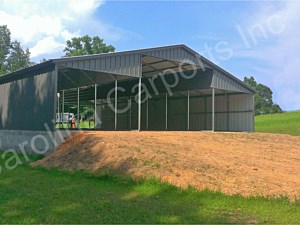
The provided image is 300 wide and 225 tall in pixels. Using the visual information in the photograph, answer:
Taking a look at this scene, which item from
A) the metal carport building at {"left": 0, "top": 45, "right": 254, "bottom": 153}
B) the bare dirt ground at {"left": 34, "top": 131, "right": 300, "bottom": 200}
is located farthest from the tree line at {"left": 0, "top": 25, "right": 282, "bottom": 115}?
the bare dirt ground at {"left": 34, "top": 131, "right": 300, "bottom": 200}

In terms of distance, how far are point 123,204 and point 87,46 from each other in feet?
207

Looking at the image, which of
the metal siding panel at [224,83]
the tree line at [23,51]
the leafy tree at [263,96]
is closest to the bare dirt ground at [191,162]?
the metal siding panel at [224,83]

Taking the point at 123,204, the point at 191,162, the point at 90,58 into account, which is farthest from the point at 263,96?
the point at 123,204

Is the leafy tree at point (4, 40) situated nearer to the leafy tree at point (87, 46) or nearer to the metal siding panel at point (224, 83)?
the leafy tree at point (87, 46)

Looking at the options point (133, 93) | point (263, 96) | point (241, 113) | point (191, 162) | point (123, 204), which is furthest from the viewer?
point (263, 96)

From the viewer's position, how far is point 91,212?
21.3 ft

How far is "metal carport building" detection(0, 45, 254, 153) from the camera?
52.0 ft

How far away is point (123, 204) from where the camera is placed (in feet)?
23.6

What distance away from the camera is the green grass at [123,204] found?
245 inches

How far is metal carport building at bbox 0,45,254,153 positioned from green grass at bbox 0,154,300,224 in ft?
19.4

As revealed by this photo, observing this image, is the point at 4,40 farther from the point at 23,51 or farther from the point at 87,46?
the point at 87,46

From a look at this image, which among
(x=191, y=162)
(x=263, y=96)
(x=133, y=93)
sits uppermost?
(x=263, y=96)

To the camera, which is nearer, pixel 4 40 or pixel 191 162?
pixel 191 162

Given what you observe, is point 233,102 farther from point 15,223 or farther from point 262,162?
point 15,223
